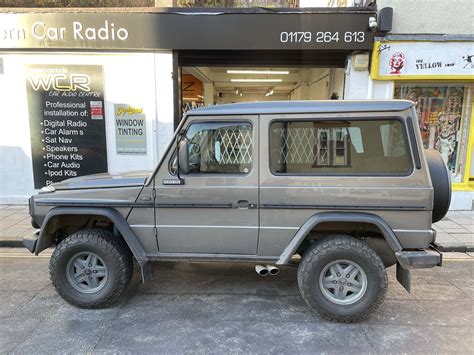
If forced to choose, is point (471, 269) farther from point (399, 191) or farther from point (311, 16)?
point (311, 16)

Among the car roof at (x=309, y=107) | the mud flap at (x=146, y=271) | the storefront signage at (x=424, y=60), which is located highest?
the storefront signage at (x=424, y=60)

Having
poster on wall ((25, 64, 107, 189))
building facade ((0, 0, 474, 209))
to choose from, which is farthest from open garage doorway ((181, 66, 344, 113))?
poster on wall ((25, 64, 107, 189))

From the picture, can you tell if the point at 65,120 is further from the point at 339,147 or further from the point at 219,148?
the point at 339,147

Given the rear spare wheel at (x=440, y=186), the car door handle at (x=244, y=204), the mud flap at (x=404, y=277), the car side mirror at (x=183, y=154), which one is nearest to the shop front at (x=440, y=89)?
the rear spare wheel at (x=440, y=186)

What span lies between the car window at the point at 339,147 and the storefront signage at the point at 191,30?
411 centimetres

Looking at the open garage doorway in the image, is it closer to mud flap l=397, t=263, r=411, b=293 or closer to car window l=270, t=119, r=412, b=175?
car window l=270, t=119, r=412, b=175

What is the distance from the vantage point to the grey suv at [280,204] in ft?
10.3

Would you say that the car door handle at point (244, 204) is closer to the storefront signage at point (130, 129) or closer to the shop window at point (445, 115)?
the storefront signage at point (130, 129)

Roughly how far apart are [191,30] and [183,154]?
14.6 feet

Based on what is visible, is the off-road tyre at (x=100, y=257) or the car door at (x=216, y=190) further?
the off-road tyre at (x=100, y=257)

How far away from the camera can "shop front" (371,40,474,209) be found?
652 centimetres

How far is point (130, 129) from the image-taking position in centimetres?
724

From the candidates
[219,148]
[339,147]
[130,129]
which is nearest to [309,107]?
[339,147]

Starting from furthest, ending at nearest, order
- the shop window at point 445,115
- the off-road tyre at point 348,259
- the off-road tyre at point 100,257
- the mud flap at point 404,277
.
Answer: the shop window at point 445,115
the off-road tyre at point 100,257
the mud flap at point 404,277
the off-road tyre at point 348,259
